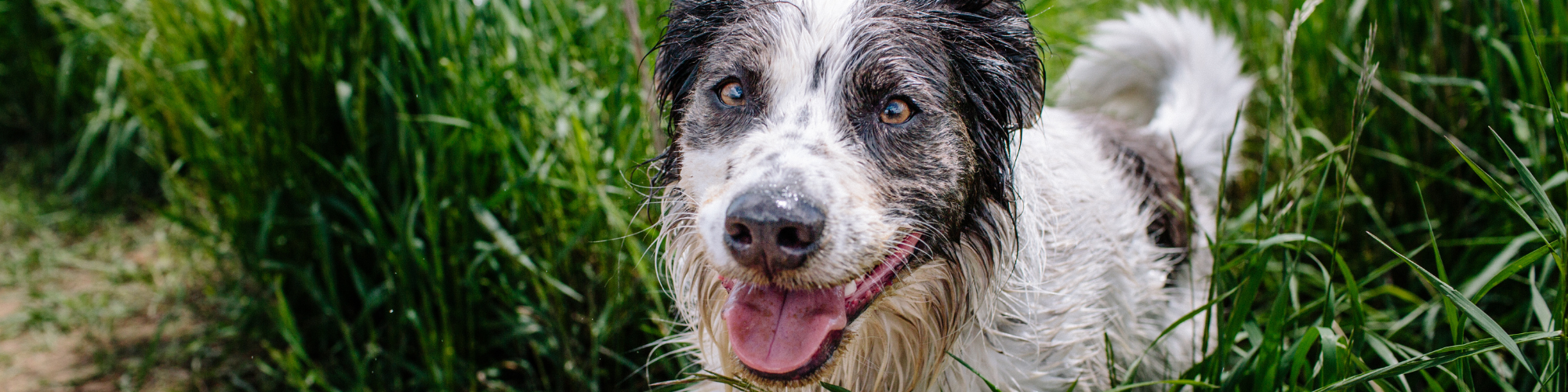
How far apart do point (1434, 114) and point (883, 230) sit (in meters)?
2.11

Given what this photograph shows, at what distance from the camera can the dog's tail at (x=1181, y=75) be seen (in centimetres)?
283

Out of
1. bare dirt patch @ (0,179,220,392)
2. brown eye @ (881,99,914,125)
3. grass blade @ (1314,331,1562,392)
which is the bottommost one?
bare dirt patch @ (0,179,220,392)

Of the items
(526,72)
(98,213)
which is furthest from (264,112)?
(98,213)

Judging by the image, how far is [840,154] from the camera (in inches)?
59.9

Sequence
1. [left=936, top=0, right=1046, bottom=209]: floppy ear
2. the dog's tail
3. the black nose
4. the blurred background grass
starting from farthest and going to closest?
the dog's tail
the blurred background grass
[left=936, top=0, right=1046, bottom=209]: floppy ear
the black nose

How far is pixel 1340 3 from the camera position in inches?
115

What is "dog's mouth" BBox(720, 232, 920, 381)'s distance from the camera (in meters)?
1.60

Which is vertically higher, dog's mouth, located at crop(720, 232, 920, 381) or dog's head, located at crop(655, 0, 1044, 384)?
dog's head, located at crop(655, 0, 1044, 384)

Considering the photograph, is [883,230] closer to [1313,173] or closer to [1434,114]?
[1313,173]

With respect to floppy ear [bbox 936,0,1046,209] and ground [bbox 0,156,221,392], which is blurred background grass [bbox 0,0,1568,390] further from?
floppy ear [bbox 936,0,1046,209]

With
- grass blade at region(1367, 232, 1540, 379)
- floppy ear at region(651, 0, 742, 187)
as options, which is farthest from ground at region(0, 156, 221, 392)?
grass blade at region(1367, 232, 1540, 379)

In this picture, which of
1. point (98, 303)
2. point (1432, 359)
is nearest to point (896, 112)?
point (1432, 359)

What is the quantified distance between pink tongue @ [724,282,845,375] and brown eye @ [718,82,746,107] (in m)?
0.32

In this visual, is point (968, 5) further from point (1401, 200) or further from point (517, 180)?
point (1401, 200)
